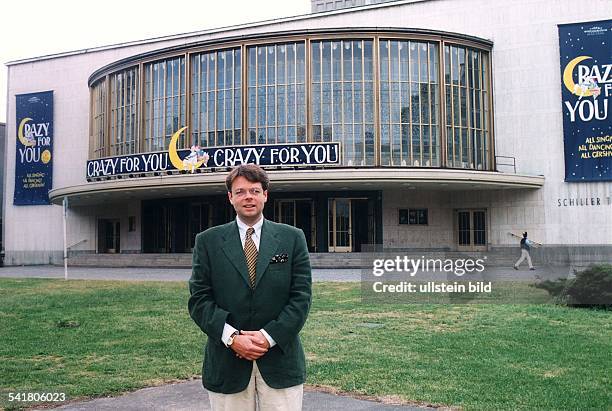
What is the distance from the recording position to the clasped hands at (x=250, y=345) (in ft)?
12.3

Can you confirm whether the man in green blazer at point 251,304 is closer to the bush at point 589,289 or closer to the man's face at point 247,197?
the man's face at point 247,197

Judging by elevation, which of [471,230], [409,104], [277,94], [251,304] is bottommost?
[251,304]

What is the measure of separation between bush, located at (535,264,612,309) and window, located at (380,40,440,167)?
57.1 feet

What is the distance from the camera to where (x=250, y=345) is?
3744 mm

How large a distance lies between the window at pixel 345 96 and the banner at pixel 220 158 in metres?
2.08

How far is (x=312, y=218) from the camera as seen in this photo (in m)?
32.9

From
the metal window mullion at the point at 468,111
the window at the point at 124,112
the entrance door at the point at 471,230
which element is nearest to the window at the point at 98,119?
the window at the point at 124,112

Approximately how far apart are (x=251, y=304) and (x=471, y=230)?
31217mm

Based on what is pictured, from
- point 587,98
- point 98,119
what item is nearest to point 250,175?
point 587,98

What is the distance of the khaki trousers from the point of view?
387cm

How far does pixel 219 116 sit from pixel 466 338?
24.6 meters

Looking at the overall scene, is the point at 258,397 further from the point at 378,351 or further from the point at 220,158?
the point at 220,158

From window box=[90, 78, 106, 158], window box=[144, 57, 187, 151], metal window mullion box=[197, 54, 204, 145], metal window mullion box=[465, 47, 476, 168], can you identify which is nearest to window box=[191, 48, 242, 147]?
metal window mullion box=[197, 54, 204, 145]

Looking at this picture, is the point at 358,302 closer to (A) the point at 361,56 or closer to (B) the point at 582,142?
(A) the point at 361,56
